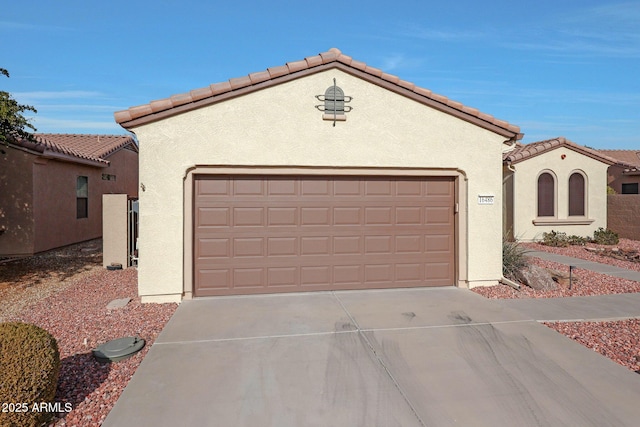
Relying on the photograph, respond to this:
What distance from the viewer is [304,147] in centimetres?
770

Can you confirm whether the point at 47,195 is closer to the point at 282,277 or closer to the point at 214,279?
the point at 214,279

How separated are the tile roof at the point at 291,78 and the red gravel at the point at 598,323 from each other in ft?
10.9

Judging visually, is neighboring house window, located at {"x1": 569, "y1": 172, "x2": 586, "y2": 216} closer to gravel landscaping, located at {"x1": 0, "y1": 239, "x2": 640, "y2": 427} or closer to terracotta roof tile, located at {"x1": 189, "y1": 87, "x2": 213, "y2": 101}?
gravel landscaping, located at {"x1": 0, "y1": 239, "x2": 640, "y2": 427}

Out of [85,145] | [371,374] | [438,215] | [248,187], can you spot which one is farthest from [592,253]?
[85,145]

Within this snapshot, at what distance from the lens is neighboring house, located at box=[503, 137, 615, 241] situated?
15.2 m

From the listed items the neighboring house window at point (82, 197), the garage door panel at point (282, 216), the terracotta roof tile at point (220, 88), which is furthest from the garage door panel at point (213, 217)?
the neighboring house window at point (82, 197)

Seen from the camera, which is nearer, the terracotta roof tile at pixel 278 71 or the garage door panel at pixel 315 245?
the terracotta roof tile at pixel 278 71

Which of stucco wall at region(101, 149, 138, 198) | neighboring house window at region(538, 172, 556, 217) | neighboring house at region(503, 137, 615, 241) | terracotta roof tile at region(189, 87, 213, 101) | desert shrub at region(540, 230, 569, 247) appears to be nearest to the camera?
terracotta roof tile at region(189, 87, 213, 101)

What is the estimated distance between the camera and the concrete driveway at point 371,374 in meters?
3.65

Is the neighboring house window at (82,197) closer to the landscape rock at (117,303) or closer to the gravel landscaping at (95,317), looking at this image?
the gravel landscaping at (95,317)

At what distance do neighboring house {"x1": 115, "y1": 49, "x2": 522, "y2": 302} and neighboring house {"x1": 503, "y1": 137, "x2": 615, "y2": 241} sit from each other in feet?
24.9

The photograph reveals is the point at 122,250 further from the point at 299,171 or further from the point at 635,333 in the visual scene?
the point at 635,333

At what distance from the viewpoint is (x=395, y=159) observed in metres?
8.04

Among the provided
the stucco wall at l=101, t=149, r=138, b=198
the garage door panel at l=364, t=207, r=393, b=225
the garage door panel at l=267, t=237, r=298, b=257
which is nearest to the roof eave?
the stucco wall at l=101, t=149, r=138, b=198
